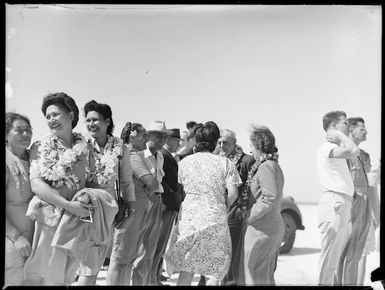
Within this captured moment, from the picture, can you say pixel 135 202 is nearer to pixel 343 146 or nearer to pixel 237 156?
pixel 237 156

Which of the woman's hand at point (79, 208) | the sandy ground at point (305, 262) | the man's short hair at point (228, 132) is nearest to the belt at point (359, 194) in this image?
the sandy ground at point (305, 262)

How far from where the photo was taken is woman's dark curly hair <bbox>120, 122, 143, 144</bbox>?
23.4 feet

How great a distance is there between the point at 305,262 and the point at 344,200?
636mm

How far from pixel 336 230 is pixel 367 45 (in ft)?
5.22

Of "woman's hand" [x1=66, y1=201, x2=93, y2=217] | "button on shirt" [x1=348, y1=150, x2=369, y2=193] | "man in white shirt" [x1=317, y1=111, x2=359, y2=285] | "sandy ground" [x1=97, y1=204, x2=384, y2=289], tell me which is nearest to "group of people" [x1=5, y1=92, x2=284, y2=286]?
"woman's hand" [x1=66, y1=201, x2=93, y2=217]

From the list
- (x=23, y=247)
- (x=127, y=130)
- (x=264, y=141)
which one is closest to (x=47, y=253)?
(x=23, y=247)

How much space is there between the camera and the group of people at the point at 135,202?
665 centimetres

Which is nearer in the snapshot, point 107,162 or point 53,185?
point 53,185

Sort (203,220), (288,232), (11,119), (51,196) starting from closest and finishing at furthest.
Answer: (51,196) → (11,119) → (203,220) → (288,232)

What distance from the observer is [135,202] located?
7199 millimetres

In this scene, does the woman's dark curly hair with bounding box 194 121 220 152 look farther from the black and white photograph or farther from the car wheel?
the car wheel

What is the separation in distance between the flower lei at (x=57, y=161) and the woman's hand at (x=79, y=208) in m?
0.14

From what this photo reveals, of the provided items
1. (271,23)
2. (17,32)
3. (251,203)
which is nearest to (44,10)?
(17,32)

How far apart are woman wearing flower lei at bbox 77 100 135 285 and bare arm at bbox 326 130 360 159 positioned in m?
1.72
